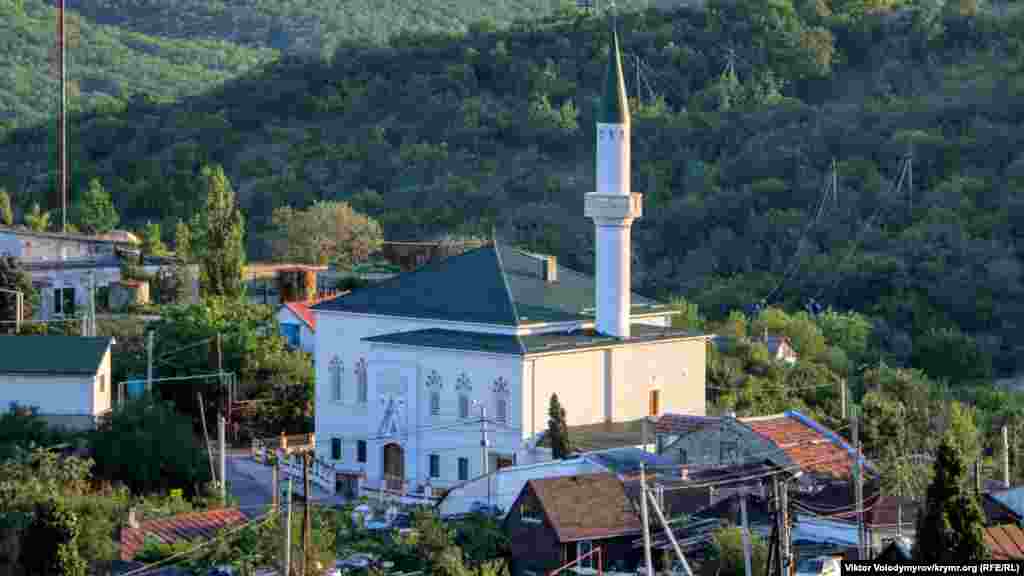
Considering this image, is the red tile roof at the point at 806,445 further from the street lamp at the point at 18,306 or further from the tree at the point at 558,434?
the street lamp at the point at 18,306

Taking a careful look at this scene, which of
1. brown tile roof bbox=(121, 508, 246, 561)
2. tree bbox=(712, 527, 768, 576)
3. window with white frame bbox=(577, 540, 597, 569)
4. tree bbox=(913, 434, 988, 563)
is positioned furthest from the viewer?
brown tile roof bbox=(121, 508, 246, 561)

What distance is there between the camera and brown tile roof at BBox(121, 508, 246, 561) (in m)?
35.6

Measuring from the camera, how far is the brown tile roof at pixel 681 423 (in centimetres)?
3953

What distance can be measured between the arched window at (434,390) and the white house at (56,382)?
6432mm

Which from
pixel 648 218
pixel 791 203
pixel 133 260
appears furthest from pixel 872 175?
pixel 133 260

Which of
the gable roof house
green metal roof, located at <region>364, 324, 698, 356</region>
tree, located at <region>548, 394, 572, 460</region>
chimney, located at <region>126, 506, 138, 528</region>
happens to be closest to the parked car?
tree, located at <region>548, 394, 572, 460</region>

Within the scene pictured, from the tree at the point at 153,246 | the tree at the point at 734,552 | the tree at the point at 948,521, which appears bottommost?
the tree at the point at 734,552

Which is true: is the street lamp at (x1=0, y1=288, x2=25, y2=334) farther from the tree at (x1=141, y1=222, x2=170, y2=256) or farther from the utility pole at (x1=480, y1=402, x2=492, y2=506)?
the utility pole at (x1=480, y1=402, x2=492, y2=506)

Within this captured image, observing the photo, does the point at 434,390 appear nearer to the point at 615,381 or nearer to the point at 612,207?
the point at 615,381

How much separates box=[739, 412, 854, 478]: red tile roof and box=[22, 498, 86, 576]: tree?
1162 cm

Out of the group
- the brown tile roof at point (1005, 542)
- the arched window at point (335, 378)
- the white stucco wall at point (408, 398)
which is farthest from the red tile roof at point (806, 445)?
the arched window at point (335, 378)

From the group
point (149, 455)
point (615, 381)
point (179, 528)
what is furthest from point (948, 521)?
point (149, 455)

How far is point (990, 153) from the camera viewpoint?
82.3 meters

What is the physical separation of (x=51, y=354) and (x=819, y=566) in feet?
60.3
